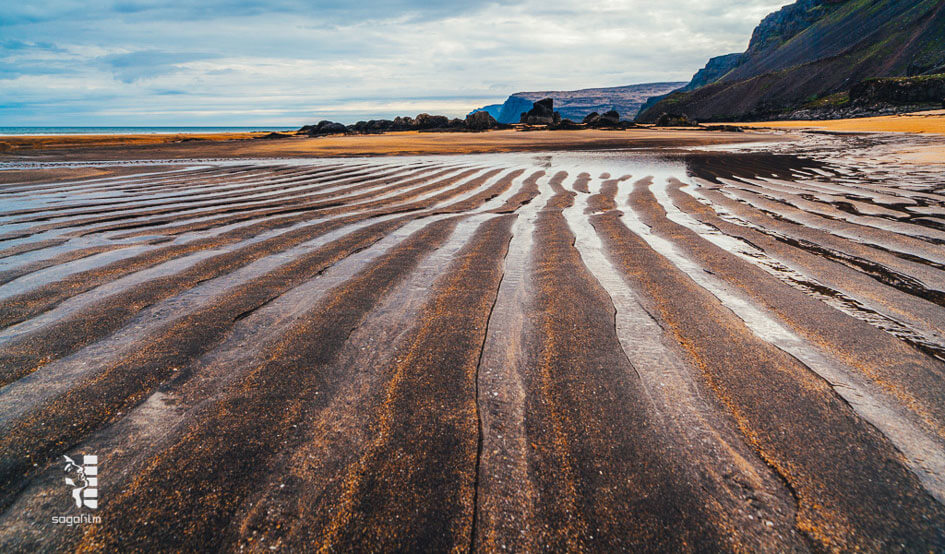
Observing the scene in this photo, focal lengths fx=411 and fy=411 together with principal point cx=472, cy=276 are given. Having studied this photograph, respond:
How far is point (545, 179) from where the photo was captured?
1477cm

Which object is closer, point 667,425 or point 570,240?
point 667,425

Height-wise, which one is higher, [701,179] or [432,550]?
[701,179]

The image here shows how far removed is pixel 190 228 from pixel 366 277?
196 inches

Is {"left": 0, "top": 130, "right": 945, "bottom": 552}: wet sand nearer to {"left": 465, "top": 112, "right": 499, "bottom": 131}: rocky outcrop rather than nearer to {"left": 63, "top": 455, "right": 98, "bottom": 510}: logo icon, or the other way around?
{"left": 63, "top": 455, "right": 98, "bottom": 510}: logo icon

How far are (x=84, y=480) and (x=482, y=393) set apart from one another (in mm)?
2164

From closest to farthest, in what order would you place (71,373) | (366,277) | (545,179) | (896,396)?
(896,396), (71,373), (366,277), (545,179)

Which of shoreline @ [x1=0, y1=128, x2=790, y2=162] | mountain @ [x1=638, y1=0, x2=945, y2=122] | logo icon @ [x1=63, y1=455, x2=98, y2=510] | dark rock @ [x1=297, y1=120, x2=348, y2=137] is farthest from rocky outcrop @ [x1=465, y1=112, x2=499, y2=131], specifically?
mountain @ [x1=638, y1=0, x2=945, y2=122]

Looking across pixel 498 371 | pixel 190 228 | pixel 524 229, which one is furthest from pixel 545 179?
pixel 498 371

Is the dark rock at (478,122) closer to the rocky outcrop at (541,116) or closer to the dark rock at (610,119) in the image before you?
the dark rock at (610,119)

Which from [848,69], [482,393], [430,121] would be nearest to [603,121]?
[430,121]

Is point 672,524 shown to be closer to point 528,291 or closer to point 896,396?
point 896,396

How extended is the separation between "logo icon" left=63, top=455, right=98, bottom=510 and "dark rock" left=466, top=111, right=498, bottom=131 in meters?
74.6

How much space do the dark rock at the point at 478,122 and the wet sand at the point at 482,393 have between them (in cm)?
7075

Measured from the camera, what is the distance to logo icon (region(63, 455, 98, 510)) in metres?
1.98
